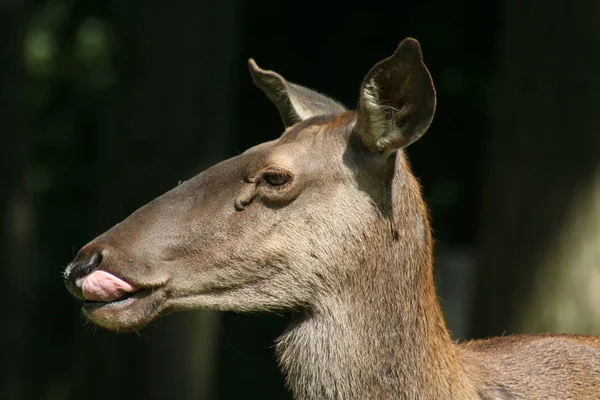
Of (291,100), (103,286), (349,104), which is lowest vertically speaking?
(103,286)

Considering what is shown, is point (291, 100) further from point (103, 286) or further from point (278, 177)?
point (103, 286)

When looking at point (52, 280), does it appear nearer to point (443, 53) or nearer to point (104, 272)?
point (443, 53)

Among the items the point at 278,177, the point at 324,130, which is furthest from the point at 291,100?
the point at 278,177

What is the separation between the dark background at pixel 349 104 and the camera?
27.6ft

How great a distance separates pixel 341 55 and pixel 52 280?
356 inches

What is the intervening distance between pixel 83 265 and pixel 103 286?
11 centimetres

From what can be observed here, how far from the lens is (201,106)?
10359mm

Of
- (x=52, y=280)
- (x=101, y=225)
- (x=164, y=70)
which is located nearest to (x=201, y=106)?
(x=164, y=70)

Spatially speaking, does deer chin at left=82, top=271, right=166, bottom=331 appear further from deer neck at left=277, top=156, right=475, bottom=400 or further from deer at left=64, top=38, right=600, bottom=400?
deer neck at left=277, top=156, right=475, bottom=400

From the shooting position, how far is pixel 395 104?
15.1 ft

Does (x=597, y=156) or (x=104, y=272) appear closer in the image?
(x=104, y=272)

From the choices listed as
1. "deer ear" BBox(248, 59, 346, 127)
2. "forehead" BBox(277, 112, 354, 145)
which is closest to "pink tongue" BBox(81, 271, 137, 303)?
"forehead" BBox(277, 112, 354, 145)

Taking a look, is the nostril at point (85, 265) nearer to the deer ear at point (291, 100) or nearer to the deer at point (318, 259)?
the deer at point (318, 259)

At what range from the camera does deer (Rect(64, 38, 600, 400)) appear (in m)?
4.57
